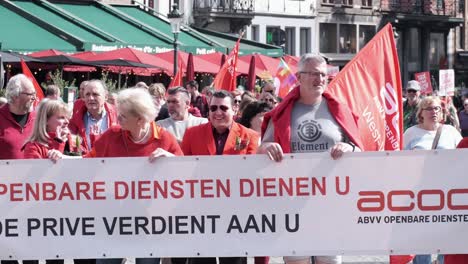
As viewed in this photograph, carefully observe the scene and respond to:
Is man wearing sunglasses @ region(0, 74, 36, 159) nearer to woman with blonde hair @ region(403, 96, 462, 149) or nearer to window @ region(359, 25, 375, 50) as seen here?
woman with blonde hair @ region(403, 96, 462, 149)

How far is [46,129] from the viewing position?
9180 millimetres

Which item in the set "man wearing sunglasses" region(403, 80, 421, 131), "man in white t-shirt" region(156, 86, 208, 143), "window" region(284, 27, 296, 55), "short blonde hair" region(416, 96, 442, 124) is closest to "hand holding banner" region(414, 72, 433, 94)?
"man wearing sunglasses" region(403, 80, 421, 131)

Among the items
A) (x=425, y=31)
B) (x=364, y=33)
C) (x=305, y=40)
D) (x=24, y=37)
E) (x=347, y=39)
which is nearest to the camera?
(x=24, y=37)

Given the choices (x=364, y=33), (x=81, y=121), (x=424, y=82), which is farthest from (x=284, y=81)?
(x=364, y=33)

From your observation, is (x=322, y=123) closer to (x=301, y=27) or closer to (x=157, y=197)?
(x=157, y=197)

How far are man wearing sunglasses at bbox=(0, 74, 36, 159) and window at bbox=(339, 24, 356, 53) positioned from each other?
52694 mm

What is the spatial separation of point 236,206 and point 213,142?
1185mm

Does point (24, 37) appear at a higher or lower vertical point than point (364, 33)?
higher

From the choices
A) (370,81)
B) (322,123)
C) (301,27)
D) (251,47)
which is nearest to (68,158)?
(322,123)

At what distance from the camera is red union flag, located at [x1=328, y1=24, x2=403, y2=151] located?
10.3 meters

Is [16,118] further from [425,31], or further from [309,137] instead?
[425,31]

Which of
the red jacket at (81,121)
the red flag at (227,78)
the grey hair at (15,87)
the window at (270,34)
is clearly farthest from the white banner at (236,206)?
the window at (270,34)

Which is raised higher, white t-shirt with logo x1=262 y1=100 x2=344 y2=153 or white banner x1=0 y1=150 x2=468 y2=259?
white t-shirt with logo x1=262 y1=100 x2=344 y2=153

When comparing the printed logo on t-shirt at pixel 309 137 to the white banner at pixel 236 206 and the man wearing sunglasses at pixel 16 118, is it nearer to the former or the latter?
the white banner at pixel 236 206
